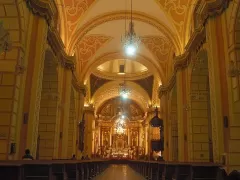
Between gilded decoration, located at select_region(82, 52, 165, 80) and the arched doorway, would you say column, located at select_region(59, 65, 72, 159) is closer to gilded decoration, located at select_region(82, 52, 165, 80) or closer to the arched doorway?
the arched doorway

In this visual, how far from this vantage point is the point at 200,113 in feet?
34.6

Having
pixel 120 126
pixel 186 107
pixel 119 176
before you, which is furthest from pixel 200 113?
pixel 120 126

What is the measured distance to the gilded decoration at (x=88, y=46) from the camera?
15305mm

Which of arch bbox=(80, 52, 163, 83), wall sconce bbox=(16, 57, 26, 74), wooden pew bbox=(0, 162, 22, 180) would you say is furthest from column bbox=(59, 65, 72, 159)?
wooden pew bbox=(0, 162, 22, 180)

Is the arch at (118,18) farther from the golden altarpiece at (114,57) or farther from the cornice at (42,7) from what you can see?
the cornice at (42,7)

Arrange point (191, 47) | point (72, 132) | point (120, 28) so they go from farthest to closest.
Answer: point (120, 28), point (72, 132), point (191, 47)

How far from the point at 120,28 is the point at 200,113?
6.33 metres

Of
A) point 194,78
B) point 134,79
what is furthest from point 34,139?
point 134,79

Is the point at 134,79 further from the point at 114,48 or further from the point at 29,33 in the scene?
the point at 29,33

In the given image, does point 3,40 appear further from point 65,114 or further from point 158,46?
point 158,46

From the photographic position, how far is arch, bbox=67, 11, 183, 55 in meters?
12.7

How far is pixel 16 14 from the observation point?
7012 mm

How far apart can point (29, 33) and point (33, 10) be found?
68 centimetres

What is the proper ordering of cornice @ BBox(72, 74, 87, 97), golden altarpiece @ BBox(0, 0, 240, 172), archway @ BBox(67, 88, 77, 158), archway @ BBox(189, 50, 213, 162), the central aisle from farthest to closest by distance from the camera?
cornice @ BBox(72, 74, 87, 97) → archway @ BBox(67, 88, 77, 158) → archway @ BBox(189, 50, 213, 162) → the central aisle → golden altarpiece @ BBox(0, 0, 240, 172)
